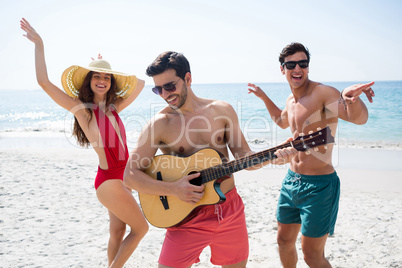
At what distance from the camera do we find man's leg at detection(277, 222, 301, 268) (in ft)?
9.95

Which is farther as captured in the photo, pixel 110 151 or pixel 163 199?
pixel 110 151

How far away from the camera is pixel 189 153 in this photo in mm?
2551

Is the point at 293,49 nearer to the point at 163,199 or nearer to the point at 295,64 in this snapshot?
the point at 295,64

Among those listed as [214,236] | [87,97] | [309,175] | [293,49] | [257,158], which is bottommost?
[214,236]

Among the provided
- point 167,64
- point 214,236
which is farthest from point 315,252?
point 167,64

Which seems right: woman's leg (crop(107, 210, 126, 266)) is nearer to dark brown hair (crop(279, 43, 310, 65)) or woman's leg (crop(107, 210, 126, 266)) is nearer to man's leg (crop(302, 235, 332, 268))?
man's leg (crop(302, 235, 332, 268))

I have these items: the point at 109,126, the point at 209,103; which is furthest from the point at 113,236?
the point at 209,103

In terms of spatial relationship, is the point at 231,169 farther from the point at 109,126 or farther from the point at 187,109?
the point at 109,126

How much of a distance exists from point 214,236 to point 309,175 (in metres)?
1.05

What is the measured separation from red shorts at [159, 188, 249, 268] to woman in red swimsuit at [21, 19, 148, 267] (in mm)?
689

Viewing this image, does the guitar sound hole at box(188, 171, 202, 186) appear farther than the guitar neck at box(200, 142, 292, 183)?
Yes

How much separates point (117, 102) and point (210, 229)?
5.94 feet

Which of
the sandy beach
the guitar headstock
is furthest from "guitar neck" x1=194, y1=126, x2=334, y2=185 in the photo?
the sandy beach

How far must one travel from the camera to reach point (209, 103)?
8.54 ft
